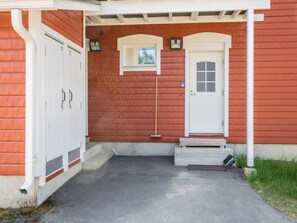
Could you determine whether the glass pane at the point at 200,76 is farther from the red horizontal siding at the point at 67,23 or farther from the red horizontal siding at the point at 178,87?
the red horizontal siding at the point at 67,23

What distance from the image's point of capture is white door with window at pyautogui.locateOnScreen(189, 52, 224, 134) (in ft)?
20.3

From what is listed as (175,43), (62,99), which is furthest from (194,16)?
(62,99)

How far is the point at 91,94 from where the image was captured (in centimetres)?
638

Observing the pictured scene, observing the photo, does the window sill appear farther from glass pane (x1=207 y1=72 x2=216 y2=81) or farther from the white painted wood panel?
the white painted wood panel

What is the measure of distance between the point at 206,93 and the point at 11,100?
4.12 meters

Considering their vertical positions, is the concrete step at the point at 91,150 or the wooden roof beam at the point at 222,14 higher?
the wooden roof beam at the point at 222,14

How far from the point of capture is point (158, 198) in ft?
11.9

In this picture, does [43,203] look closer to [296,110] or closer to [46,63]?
[46,63]

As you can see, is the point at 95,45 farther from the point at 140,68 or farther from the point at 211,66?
the point at 211,66

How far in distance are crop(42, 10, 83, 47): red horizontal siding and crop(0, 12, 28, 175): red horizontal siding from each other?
0.48 meters

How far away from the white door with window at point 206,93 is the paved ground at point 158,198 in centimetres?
150

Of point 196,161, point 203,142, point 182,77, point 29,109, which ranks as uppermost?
point 182,77

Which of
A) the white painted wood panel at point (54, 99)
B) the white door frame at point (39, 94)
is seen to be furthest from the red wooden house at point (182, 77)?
the white door frame at point (39, 94)

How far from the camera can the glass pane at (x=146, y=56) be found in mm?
6254
